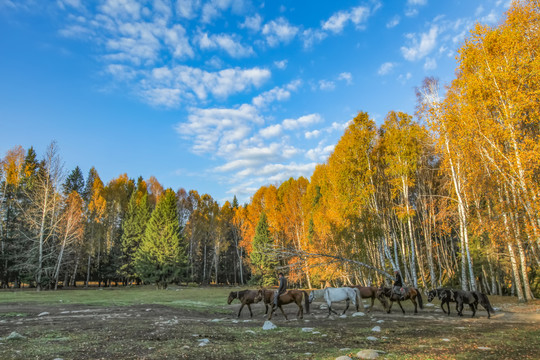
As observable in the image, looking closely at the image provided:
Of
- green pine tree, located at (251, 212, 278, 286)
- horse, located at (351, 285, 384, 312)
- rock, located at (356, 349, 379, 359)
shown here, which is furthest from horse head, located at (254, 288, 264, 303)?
green pine tree, located at (251, 212, 278, 286)

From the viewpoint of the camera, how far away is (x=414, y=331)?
866 cm

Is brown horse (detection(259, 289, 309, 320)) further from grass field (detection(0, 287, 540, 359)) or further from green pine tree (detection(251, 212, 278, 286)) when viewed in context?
green pine tree (detection(251, 212, 278, 286))

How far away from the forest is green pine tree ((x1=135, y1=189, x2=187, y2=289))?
174 mm

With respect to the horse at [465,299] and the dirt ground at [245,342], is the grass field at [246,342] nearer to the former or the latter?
the dirt ground at [245,342]

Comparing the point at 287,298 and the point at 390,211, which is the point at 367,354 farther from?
the point at 390,211

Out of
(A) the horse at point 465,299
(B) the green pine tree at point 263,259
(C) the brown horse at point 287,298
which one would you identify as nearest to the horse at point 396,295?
(A) the horse at point 465,299

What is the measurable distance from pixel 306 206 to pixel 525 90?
29.2 m

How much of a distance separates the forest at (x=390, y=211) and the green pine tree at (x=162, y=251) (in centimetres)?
17

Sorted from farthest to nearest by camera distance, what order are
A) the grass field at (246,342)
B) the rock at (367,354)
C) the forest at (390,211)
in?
1. the forest at (390,211)
2. the grass field at (246,342)
3. the rock at (367,354)

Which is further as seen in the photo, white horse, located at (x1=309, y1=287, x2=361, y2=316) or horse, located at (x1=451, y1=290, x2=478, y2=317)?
white horse, located at (x1=309, y1=287, x2=361, y2=316)

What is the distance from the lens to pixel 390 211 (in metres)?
25.0

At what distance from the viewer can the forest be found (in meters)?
12.6

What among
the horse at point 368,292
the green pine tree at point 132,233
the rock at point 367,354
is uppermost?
the green pine tree at point 132,233

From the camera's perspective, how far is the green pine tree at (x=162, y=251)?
42094 mm
